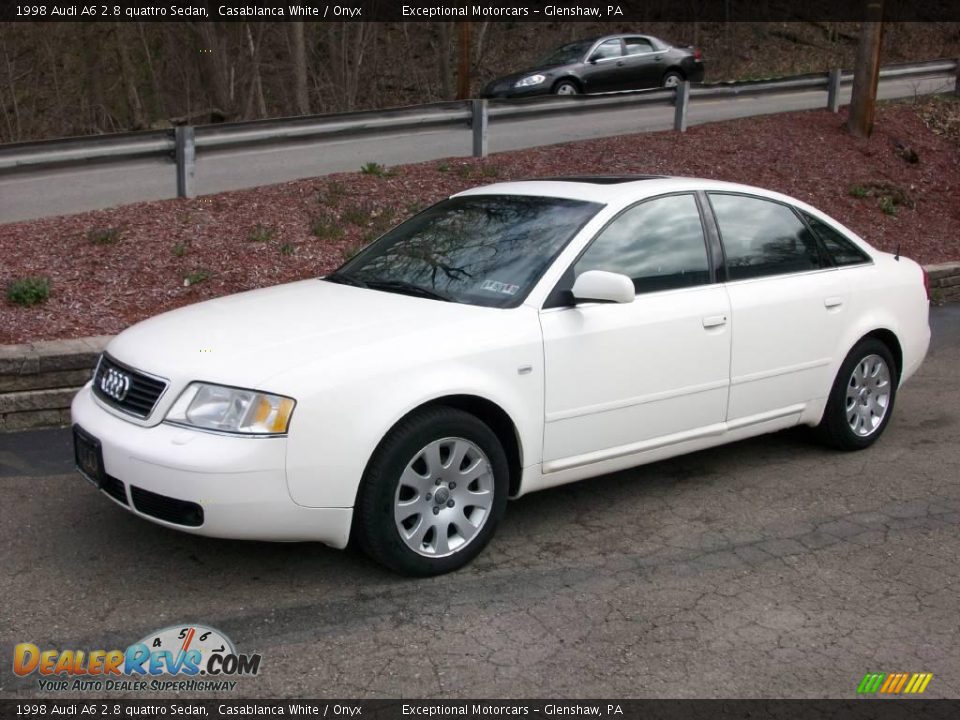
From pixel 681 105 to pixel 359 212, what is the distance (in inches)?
249

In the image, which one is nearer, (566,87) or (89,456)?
(89,456)

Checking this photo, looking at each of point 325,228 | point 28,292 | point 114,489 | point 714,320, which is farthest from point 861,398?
point 28,292

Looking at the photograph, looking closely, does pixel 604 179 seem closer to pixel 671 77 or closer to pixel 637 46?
pixel 637 46

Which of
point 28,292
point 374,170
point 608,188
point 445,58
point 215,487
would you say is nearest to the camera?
point 215,487

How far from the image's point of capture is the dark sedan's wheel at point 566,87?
61.0 feet

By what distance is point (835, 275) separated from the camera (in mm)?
5906

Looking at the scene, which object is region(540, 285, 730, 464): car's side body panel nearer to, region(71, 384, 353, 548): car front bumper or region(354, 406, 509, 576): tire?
region(354, 406, 509, 576): tire

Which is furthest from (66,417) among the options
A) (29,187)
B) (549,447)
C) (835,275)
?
(835,275)

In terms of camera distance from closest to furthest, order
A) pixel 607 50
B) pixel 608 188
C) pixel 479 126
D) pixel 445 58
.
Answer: pixel 608 188
pixel 479 126
pixel 607 50
pixel 445 58

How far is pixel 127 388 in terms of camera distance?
4320 mm

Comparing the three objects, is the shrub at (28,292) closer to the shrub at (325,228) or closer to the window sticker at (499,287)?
the shrub at (325,228)

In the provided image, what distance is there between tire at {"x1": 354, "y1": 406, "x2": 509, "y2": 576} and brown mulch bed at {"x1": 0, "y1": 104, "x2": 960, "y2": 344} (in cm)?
406

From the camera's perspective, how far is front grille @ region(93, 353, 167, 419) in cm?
419
